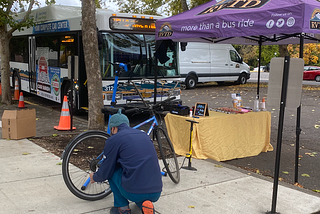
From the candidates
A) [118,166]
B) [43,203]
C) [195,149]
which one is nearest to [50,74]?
[195,149]

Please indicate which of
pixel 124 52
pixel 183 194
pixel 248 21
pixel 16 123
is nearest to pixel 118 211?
pixel 183 194

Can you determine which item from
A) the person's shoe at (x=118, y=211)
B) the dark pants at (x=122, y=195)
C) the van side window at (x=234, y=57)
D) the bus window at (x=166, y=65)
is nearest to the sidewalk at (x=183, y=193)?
the person's shoe at (x=118, y=211)

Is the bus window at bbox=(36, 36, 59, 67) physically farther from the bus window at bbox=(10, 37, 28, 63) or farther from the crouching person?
the crouching person

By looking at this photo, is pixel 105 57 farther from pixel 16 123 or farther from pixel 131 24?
pixel 16 123

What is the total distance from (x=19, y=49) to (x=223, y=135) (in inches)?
437

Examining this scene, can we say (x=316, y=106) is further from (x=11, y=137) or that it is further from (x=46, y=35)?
(x=11, y=137)

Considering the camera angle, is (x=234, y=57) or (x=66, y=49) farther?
(x=234, y=57)

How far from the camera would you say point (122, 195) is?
145 inches

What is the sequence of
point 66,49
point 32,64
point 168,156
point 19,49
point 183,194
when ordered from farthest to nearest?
point 19,49 → point 32,64 → point 66,49 → point 168,156 → point 183,194

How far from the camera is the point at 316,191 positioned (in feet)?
16.8

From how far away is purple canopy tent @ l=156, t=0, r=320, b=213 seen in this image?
4.86m

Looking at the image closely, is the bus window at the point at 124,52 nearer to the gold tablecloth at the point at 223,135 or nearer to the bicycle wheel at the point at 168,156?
the gold tablecloth at the point at 223,135

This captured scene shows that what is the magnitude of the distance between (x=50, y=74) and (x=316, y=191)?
921cm

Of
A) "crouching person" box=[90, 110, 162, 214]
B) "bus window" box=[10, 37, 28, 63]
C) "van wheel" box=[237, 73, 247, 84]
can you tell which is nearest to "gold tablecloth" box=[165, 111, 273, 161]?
"crouching person" box=[90, 110, 162, 214]
